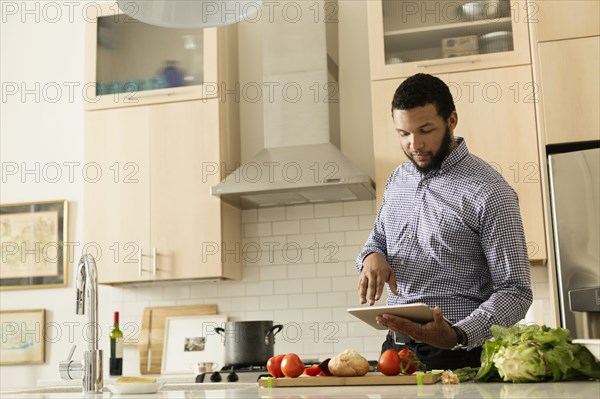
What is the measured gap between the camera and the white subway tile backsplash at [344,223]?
173 inches

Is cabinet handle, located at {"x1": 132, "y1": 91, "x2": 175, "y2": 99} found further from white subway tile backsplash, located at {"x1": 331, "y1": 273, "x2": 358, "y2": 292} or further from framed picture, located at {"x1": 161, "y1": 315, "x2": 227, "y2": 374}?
white subway tile backsplash, located at {"x1": 331, "y1": 273, "x2": 358, "y2": 292}

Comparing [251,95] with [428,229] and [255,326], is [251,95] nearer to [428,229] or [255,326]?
[255,326]

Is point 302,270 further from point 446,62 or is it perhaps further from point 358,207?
point 446,62

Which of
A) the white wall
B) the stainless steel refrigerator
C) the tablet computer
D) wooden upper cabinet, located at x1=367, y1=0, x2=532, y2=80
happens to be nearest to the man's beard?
the tablet computer

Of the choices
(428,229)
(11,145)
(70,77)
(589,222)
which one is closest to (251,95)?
(70,77)

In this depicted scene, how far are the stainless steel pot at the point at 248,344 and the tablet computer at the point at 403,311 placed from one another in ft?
6.13

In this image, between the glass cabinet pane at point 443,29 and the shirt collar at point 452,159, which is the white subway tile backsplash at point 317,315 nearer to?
the glass cabinet pane at point 443,29

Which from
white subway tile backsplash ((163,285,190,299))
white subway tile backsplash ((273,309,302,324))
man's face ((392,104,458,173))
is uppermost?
man's face ((392,104,458,173))

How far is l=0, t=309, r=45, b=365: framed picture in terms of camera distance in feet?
15.4

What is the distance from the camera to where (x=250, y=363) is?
3854mm

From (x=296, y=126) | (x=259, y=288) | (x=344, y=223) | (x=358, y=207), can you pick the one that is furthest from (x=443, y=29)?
(x=259, y=288)

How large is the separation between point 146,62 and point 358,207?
1399 mm

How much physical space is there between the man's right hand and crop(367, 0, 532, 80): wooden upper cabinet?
1737mm

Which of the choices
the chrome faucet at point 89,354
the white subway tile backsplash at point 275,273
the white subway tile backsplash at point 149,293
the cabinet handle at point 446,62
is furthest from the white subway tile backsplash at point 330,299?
the chrome faucet at point 89,354
